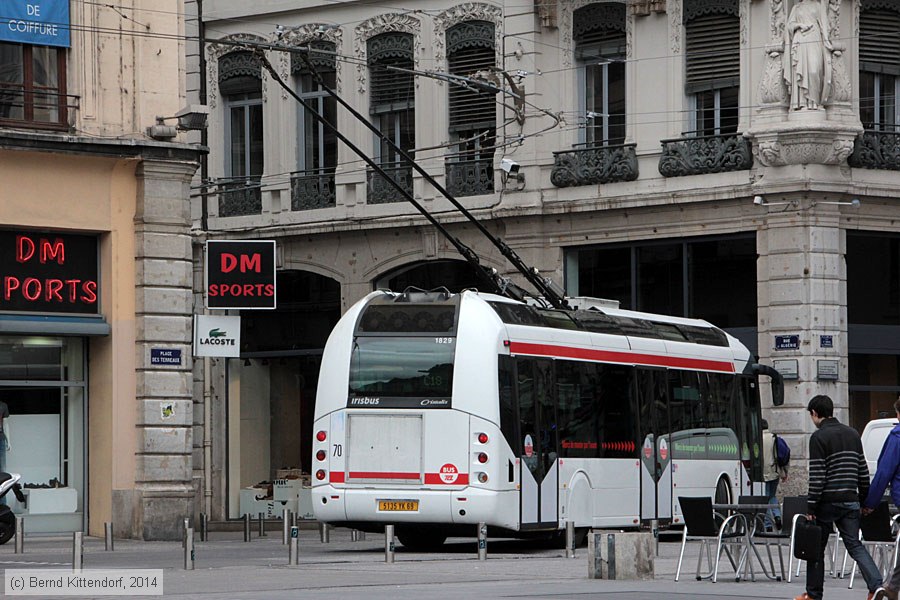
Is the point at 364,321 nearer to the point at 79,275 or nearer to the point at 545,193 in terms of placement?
the point at 79,275

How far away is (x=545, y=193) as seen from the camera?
36.3m

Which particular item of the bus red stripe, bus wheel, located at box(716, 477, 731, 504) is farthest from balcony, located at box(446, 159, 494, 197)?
bus wheel, located at box(716, 477, 731, 504)

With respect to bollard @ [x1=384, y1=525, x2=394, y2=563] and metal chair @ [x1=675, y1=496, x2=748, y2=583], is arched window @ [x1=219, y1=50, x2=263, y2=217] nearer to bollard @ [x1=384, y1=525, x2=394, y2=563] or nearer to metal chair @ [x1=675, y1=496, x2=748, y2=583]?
bollard @ [x1=384, y1=525, x2=394, y2=563]

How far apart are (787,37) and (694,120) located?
2405 mm

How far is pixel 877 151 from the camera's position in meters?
33.8

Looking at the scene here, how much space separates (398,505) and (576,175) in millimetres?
13422

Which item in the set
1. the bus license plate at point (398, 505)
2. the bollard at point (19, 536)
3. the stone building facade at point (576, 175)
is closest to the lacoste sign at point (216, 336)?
the bollard at point (19, 536)

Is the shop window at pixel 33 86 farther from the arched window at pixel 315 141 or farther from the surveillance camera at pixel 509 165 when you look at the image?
the arched window at pixel 315 141

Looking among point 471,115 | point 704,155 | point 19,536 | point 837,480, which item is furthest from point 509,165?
point 837,480

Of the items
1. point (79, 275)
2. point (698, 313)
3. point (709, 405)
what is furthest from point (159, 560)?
point (698, 313)

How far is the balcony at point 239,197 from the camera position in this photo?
40.1 metres

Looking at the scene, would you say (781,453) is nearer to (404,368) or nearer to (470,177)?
(470,177)

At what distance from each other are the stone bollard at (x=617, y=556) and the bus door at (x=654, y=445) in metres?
8.00

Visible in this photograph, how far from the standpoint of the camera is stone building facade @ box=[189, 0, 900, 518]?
109ft
